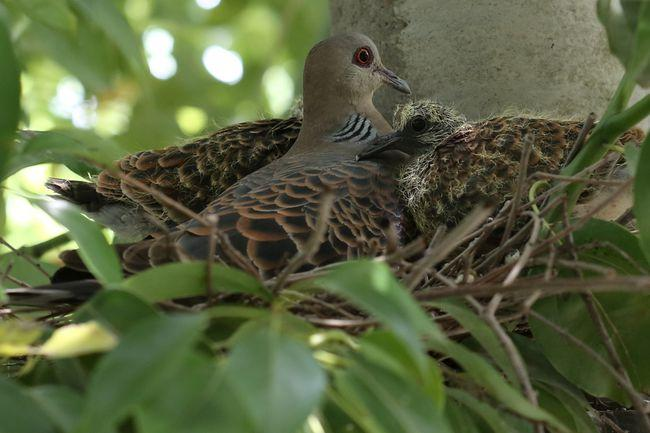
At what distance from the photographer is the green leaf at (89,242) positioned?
962 millimetres

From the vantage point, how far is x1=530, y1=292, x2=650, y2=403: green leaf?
1.34 m

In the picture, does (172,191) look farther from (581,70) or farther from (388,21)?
(581,70)

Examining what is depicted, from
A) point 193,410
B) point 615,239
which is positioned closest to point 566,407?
point 615,239

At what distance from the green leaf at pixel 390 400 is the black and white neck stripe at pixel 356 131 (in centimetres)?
142

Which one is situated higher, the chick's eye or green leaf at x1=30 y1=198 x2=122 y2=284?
the chick's eye

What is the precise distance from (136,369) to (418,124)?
1.31 m

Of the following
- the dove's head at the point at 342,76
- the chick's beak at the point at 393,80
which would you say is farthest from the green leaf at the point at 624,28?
the dove's head at the point at 342,76

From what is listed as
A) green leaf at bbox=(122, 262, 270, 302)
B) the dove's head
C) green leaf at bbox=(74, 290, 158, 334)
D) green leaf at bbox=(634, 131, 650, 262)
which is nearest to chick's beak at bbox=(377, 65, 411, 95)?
the dove's head

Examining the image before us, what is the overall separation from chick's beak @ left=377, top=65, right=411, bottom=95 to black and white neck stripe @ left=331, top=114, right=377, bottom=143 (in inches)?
4.3

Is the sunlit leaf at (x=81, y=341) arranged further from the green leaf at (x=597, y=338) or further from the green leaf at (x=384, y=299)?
the green leaf at (x=597, y=338)

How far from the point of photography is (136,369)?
0.75 metres

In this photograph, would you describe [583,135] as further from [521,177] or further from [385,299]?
[385,299]

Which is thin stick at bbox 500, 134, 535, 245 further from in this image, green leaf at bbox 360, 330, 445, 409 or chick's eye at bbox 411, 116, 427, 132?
chick's eye at bbox 411, 116, 427, 132

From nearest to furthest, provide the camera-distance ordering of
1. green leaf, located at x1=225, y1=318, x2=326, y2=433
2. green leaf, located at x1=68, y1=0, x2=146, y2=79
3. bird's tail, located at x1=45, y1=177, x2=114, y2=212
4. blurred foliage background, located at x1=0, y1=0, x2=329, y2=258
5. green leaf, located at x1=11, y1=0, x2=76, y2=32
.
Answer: green leaf, located at x1=225, y1=318, x2=326, y2=433
green leaf, located at x1=68, y1=0, x2=146, y2=79
green leaf, located at x1=11, y1=0, x2=76, y2=32
bird's tail, located at x1=45, y1=177, x2=114, y2=212
blurred foliage background, located at x1=0, y1=0, x2=329, y2=258
